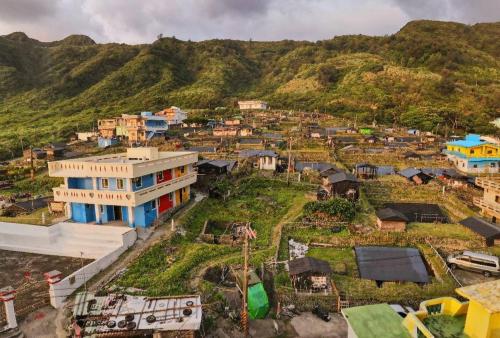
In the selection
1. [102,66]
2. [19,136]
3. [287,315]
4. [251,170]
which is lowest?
[287,315]

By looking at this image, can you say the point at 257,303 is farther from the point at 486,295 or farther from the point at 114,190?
the point at 114,190

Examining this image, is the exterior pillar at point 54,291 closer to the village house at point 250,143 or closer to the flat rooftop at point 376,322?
Answer: the flat rooftop at point 376,322

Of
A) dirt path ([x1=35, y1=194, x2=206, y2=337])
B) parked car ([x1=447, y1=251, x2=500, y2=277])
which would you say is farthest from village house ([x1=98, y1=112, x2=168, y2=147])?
parked car ([x1=447, y1=251, x2=500, y2=277])

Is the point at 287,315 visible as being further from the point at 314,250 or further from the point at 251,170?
the point at 251,170

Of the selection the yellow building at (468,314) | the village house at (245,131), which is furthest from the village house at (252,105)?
the yellow building at (468,314)

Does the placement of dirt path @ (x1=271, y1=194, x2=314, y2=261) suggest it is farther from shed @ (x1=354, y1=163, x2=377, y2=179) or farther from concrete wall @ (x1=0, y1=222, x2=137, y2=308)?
shed @ (x1=354, y1=163, x2=377, y2=179)

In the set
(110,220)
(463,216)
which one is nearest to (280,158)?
(463,216)
